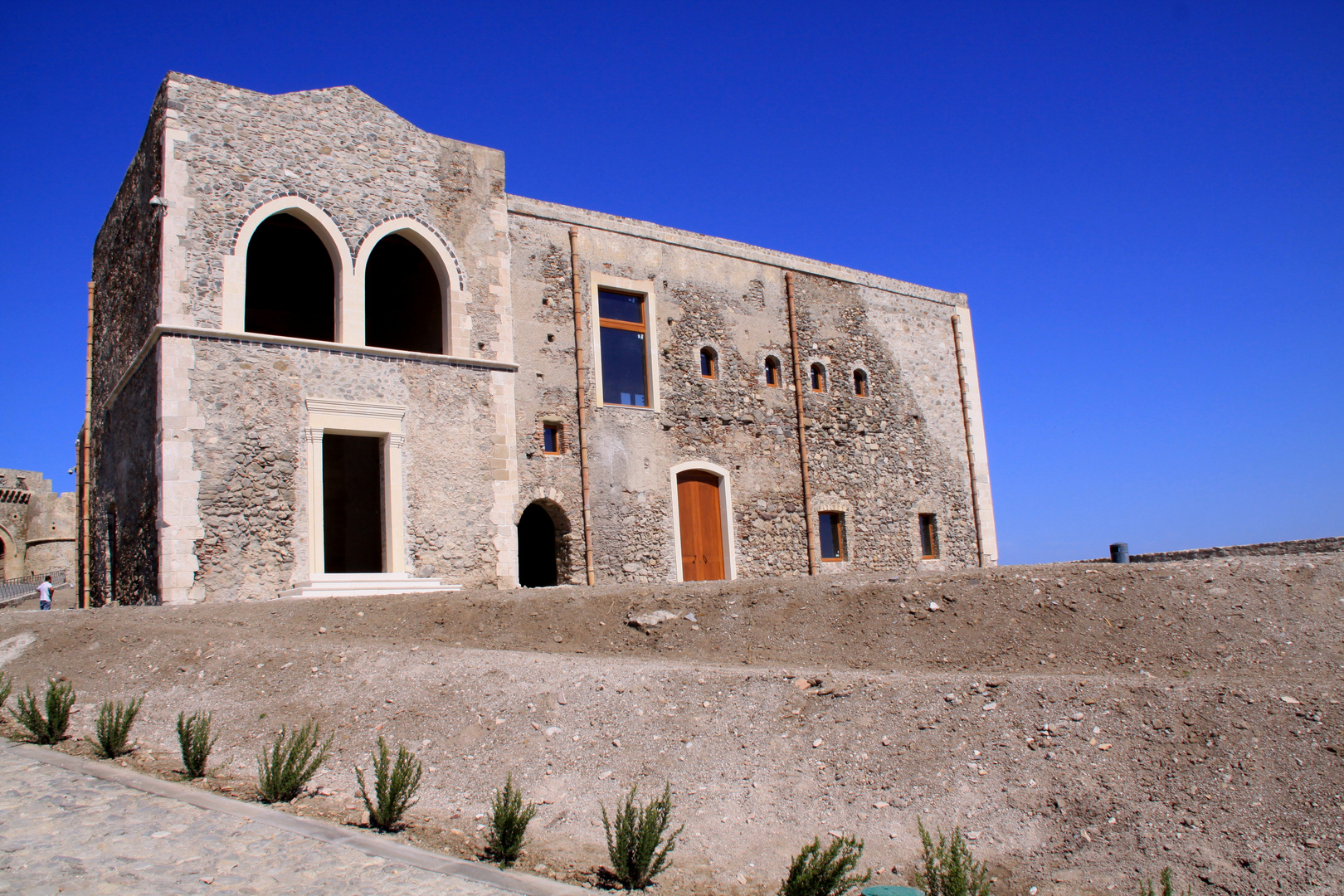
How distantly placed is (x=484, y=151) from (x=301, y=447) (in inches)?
229

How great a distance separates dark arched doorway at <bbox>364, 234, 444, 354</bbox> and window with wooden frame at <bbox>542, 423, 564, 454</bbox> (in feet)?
7.07

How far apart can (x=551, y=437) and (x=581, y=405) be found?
0.76 meters

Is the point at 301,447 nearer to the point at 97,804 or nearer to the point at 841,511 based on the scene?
the point at 97,804

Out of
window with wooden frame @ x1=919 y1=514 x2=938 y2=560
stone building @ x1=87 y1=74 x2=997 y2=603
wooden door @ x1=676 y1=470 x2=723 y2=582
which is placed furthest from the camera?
window with wooden frame @ x1=919 y1=514 x2=938 y2=560

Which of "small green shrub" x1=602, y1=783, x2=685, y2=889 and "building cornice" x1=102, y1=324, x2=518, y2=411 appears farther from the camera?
"building cornice" x1=102, y1=324, x2=518, y2=411

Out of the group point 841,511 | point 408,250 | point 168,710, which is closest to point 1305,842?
point 168,710

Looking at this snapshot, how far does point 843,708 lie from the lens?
21.8 feet

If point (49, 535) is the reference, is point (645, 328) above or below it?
above

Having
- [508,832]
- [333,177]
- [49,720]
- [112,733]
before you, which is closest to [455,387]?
[333,177]

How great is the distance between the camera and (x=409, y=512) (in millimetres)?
12680

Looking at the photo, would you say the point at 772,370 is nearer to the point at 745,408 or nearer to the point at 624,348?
the point at 745,408

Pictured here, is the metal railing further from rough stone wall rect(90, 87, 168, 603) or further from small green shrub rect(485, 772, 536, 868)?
small green shrub rect(485, 772, 536, 868)

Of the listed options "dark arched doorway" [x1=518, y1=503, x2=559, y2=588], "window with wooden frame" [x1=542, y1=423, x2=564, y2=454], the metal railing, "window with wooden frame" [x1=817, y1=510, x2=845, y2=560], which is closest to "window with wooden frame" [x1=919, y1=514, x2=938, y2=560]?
"window with wooden frame" [x1=817, y1=510, x2=845, y2=560]

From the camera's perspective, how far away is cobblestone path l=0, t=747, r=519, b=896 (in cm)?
393
